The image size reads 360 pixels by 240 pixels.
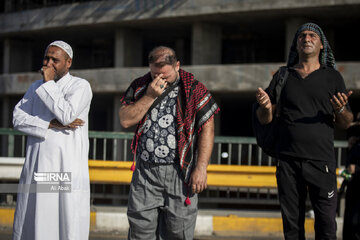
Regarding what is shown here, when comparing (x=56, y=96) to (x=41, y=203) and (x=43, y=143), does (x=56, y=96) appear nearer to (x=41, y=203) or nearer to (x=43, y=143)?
(x=43, y=143)

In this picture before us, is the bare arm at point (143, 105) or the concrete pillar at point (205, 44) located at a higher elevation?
the concrete pillar at point (205, 44)

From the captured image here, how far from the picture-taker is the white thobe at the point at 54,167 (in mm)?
3873

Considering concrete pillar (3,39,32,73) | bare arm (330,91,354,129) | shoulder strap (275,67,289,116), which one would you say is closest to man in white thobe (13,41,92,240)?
shoulder strap (275,67,289,116)

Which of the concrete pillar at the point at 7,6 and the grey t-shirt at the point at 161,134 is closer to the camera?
the grey t-shirt at the point at 161,134

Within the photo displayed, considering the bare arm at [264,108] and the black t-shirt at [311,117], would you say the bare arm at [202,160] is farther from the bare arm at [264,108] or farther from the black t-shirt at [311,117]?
the black t-shirt at [311,117]

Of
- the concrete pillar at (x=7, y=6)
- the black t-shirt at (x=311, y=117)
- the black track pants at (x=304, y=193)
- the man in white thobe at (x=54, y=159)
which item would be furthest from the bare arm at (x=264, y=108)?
the concrete pillar at (x=7, y=6)

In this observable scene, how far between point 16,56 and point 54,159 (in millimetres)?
23170

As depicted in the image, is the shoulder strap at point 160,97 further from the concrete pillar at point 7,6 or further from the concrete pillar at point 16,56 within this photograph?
the concrete pillar at point 7,6

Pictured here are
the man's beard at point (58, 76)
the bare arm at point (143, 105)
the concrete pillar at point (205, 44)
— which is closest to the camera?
the bare arm at point (143, 105)

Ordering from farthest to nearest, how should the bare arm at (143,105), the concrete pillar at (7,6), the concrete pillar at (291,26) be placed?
1. the concrete pillar at (7,6)
2. the concrete pillar at (291,26)
3. the bare arm at (143,105)

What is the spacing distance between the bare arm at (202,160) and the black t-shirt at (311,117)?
2.01 feet

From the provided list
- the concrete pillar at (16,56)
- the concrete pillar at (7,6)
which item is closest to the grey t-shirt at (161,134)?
the concrete pillar at (16,56)

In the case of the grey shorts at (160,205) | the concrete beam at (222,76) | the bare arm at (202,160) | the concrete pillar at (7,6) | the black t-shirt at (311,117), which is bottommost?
the grey shorts at (160,205)

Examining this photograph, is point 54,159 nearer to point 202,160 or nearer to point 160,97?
point 160,97
